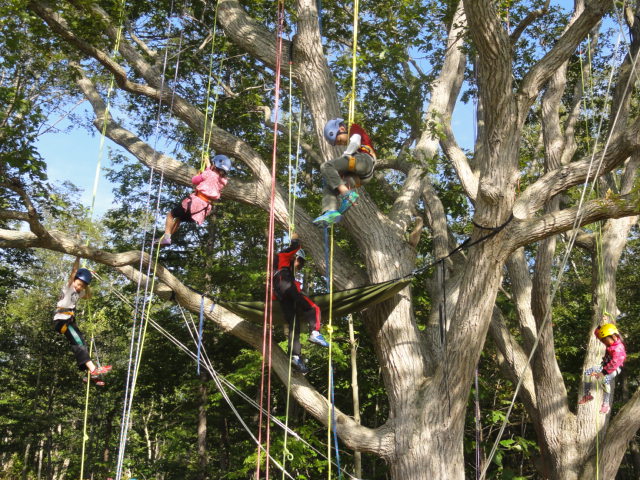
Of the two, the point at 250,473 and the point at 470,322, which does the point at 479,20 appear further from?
the point at 250,473

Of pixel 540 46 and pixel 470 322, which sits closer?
pixel 470 322

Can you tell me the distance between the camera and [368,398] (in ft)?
41.1

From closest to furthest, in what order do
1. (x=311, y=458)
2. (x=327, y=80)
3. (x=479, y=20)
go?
(x=479, y=20)
(x=327, y=80)
(x=311, y=458)

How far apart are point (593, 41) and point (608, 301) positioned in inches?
151

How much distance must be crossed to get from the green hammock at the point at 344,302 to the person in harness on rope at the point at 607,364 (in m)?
2.07

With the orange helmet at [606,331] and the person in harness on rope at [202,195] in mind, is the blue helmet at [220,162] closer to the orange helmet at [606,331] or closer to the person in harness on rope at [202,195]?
the person in harness on rope at [202,195]

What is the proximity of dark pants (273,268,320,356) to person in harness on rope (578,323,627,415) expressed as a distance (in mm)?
2792

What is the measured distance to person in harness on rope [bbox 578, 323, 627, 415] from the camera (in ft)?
18.5

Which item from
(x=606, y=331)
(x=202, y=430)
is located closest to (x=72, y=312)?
(x=606, y=331)

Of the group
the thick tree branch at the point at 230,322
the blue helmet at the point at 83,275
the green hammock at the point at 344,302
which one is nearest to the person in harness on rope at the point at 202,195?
the thick tree branch at the point at 230,322

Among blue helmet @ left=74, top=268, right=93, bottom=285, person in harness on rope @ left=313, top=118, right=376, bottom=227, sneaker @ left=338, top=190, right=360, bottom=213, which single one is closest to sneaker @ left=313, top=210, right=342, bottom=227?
person in harness on rope @ left=313, top=118, right=376, bottom=227

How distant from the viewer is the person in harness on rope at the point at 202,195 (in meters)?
5.37

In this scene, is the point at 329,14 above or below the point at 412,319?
above

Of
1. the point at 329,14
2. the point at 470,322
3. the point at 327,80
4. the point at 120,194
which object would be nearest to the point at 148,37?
the point at 329,14
